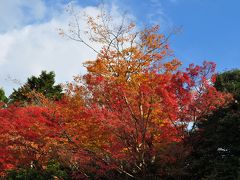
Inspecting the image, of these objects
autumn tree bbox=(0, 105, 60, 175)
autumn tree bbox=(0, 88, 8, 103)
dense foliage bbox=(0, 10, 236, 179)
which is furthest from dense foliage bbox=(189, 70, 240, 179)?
autumn tree bbox=(0, 88, 8, 103)

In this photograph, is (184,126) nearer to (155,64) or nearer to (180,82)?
(180,82)

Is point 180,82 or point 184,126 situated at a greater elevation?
point 180,82

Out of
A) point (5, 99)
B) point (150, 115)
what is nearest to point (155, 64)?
point (150, 115)

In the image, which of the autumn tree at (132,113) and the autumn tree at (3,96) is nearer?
the autumn tree at (132,113)

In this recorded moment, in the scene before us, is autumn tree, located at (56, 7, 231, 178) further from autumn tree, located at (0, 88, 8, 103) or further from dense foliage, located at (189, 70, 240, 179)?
autumn tree, located at (0, 88, 8, 103)

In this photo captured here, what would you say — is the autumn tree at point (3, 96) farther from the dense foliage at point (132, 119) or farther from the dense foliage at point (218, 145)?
the dense foliage at point (218, 145)

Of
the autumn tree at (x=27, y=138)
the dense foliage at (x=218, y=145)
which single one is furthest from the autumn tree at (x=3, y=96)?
the dense foliage at (x=218, y=145)

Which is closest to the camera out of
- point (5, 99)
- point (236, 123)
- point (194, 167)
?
point (236, 123)

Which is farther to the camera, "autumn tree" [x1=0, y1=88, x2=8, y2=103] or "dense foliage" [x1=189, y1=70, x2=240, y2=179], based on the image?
"autumn tree" [x1=0, y1=88, x2=8, y2=103]

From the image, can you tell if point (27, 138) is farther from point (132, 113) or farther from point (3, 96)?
point (3, 96)

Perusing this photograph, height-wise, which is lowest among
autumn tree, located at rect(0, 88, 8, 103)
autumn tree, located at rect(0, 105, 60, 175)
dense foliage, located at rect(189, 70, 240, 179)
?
dense foliage, located at rect(189, 70, 240, 179)

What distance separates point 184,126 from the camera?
13.2 meters

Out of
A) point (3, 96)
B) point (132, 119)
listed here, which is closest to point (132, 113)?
point (132, 119)

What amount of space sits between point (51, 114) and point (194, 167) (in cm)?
597
